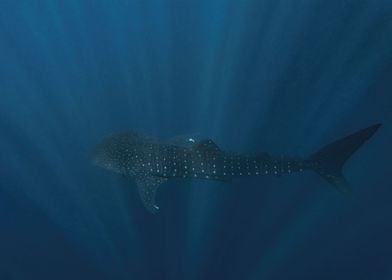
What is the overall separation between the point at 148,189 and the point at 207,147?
1.06m

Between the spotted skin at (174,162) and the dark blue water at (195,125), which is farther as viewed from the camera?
the dark blue water at (195,125)

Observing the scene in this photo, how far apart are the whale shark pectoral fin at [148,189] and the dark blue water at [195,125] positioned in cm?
251

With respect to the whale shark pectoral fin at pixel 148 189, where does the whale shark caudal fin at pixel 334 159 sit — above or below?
above

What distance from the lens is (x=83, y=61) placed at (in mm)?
12633

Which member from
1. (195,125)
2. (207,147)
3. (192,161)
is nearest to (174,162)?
(192,161)

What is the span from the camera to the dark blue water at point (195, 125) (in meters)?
8.77

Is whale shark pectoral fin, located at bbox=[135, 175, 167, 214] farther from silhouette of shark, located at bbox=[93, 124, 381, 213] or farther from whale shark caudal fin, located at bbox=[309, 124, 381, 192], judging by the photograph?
whale shark caudal fin, located at bbox=[309, 124, 381, 192]

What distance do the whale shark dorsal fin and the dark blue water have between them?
285 cm

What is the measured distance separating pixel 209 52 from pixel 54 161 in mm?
4870

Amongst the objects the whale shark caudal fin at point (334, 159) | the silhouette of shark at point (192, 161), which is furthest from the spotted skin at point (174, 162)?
the whale shark caudal fin at point (334, 159)

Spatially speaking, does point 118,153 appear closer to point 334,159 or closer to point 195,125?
point 334,159

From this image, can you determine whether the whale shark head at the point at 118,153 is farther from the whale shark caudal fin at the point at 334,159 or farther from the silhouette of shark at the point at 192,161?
the whale shark caudal fin at the point at 334,159

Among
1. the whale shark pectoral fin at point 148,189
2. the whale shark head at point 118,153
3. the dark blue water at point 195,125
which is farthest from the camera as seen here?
the dark blue water at point 195,125

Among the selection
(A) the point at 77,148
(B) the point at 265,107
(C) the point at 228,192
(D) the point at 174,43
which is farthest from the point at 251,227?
(D) the point at 174,43
